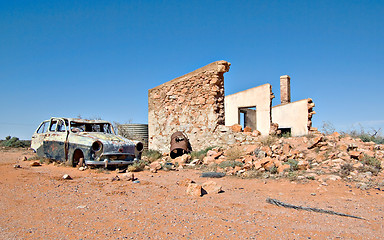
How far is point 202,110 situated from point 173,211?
23.8 ft

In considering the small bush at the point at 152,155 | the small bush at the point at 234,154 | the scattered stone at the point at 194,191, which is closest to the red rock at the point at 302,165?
the small bush at the point at 234,154

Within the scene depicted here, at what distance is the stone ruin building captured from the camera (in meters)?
10.4

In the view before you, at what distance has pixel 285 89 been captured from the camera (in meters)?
17.2

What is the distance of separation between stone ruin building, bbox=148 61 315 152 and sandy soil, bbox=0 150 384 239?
4757 mm

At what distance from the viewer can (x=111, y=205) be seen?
3.90 meters

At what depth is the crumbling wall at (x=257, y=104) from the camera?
13.5 m

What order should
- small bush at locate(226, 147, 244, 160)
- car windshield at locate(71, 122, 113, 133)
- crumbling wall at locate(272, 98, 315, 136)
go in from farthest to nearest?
crumbling wall at locate(272, 98, 315, 136)
car windshield at locate(71, 122, 113, 133)
small bush at locate(226, 147, 244, 160)

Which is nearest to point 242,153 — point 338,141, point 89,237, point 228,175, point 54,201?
point 228,175

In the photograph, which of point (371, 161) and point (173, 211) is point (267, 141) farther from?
point (173, 211)

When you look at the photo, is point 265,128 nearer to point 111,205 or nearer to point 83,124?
point 83,124

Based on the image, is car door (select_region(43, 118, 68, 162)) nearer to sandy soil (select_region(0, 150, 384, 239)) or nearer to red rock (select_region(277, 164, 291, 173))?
sandy soil (select_region(0, 150, 384, 239))

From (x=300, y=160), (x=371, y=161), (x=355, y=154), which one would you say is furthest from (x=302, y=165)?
(x=371, y=161)

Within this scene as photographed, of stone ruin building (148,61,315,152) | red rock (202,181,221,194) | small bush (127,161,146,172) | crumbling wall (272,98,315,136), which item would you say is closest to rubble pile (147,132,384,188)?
small bush (127,161,146,172)

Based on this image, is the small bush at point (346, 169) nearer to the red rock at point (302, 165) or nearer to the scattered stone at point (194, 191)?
the red rock at point (302, 165)
